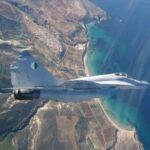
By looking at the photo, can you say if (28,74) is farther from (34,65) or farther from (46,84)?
(46,84)

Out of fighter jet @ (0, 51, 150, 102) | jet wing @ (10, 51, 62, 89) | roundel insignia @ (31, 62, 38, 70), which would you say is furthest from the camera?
roundel insignia @ (31, 62, 38, 70)

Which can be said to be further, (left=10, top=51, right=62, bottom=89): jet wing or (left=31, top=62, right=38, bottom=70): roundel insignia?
(left=31, top=62, right=38, bottom=70): roundel insignia

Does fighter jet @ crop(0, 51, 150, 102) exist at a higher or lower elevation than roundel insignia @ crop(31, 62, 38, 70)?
lower

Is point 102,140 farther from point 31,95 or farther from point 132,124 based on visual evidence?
point 31,95

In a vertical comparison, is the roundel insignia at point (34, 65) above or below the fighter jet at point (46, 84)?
above

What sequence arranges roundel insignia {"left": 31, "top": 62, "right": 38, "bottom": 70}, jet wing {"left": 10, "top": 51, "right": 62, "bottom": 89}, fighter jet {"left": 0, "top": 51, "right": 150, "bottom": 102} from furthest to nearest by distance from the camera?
roundel insignia {"left": 31, "top": 62, "right": 38, "bottom": 70} < fighter jet {"left": 0, "top": 51, "right": 150, "bottom": 102} < jet wing {"left": 10, "top": 51, "right": 62, "bottom": 89}

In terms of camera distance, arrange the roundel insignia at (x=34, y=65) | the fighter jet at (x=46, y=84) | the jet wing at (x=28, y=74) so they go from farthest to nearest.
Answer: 1. the roundel insignia at (x=34, y=65)
2. the fighter jet at (x=46, y=84)
3. the jet wing at (x=28, y=74)

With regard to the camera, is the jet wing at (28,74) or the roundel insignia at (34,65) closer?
the jet wing at (28,74)

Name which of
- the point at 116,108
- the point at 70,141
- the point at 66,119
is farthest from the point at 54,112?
the point at 116,108

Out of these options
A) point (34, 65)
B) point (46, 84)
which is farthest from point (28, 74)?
point (46, 84)

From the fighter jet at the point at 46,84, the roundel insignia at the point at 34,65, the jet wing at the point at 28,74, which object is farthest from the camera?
the roundel insignia at the point at 34,65
